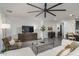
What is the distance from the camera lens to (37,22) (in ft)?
7.98

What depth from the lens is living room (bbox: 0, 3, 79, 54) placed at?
226cm

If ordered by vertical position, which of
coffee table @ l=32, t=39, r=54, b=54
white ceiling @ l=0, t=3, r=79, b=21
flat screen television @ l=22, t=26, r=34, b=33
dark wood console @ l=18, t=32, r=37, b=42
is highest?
white ceiling @ l=0, t=3, r=79, b=21

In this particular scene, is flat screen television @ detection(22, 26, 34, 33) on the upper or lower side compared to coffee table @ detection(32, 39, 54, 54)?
upper

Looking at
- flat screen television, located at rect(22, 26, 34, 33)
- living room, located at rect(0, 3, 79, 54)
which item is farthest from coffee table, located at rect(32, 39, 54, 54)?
flat screen television, located at rect(22, 26, 34, 33)

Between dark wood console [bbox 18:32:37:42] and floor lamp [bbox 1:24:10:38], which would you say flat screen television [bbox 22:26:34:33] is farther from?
floor lamp [bbox 1:24:10:38]

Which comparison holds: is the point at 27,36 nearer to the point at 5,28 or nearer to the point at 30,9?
the point at 5,28

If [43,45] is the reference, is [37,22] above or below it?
above

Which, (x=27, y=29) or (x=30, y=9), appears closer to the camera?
(x=30, y=9)

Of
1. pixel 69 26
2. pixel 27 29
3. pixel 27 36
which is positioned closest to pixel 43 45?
pixel 27 36

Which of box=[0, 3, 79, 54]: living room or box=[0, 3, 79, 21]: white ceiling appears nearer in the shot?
box=[0, 3, 79, 21]: white ceiling

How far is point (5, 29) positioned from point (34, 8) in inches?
32.7

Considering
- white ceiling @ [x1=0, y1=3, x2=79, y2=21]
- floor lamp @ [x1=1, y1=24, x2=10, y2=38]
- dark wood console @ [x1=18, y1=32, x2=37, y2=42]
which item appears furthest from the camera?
dark wood console @ [x1=18, y1=32, x2=37, y2=42]

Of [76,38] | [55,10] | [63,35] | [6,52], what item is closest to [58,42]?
[63,35]

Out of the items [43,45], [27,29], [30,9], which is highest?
[30,9]
